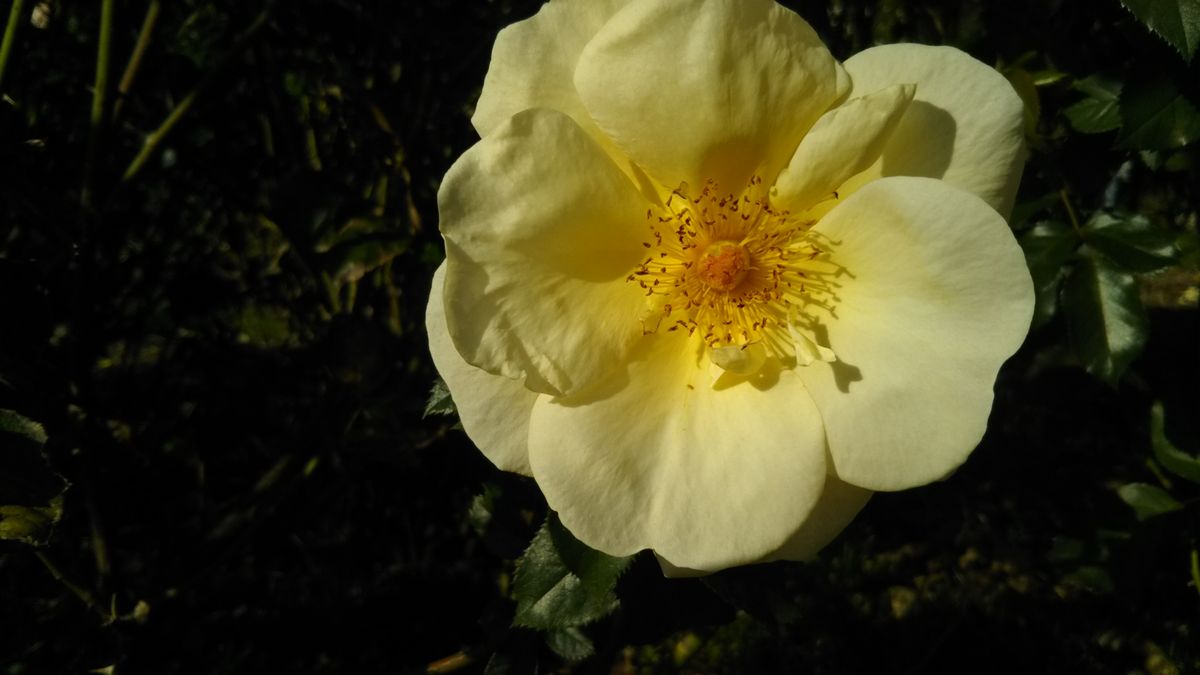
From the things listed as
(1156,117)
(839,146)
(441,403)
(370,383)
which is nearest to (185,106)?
(370,383)

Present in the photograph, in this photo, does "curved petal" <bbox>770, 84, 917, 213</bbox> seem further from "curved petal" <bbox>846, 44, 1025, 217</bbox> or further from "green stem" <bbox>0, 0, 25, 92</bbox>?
"green stem" <bbox>0, 0, 25, 92</bbox>

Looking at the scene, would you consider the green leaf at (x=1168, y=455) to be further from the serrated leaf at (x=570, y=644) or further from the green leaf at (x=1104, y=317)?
the serrated leaf at (x=570, y=644)

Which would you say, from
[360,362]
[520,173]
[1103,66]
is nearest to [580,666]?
[360,362]

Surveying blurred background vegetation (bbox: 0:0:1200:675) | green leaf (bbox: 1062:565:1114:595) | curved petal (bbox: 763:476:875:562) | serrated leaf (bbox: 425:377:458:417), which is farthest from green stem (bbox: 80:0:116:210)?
green leaf (bbox: 1062:565:1114:595)

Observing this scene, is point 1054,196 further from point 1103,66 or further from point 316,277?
point 316,277

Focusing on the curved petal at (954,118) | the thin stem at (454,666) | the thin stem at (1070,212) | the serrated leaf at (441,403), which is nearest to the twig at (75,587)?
the thin stem at (454,666)
